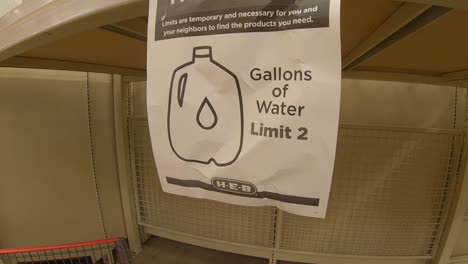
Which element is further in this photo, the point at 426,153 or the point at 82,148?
the point at 82,148

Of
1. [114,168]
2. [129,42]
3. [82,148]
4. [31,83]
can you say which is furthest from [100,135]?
[129,42]

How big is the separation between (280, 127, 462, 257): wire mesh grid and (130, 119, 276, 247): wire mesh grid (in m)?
0.27

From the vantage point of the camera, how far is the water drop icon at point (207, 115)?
0.30m

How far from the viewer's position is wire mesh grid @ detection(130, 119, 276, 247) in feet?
4.35

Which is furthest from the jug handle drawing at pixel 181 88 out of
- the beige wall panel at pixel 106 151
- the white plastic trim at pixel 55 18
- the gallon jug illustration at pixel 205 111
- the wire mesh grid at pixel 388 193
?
the beige wall panel at pixel 106 151

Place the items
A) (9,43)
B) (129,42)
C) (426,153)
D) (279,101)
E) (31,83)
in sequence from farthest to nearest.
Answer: (31,83) → (426,153) → (129,42) → (9,43) → (279,101)

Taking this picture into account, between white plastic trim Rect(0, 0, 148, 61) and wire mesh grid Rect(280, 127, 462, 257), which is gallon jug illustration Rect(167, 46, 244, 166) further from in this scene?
wire mesh grid Rect(280, 127, 462, 257)

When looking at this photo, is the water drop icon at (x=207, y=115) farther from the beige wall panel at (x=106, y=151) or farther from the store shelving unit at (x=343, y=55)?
the beige wall panel at (x=106, y=151)

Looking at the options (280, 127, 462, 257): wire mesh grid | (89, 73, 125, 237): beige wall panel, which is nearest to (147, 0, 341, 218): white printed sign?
(280, 127, 462, 257): wire mesh grid

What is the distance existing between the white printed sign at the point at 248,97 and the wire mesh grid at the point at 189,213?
1.10 metres

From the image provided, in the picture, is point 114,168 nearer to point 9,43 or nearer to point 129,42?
point 129,42

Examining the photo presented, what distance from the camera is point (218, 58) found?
286 millimetres

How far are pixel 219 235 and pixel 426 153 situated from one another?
1.33 m

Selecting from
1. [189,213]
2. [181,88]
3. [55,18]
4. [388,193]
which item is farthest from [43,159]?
[388,193]
